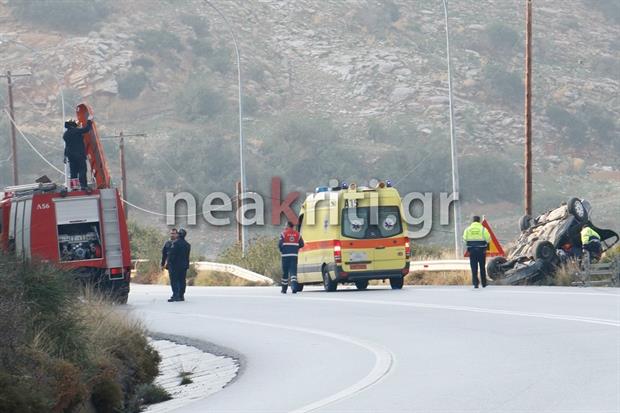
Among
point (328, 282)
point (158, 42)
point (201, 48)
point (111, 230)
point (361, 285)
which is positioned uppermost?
point (158, 42)

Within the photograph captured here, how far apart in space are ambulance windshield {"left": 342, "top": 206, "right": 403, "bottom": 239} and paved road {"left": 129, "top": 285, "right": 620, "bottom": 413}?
1.39 metres

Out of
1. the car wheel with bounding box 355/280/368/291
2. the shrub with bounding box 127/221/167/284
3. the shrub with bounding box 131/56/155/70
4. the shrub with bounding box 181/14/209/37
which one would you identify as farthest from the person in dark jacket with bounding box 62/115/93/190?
the shrub with bounding box 181/14/209/37

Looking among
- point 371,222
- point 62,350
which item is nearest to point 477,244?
point 371,222

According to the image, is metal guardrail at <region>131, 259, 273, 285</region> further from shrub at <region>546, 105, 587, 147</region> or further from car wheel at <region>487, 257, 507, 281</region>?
shrub at <region>546, 105, 587, 147</region>

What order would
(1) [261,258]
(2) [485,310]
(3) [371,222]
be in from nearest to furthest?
(2) [485,310] → (3) [371,222] → (1) [261,258]

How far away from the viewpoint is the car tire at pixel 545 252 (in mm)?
30062

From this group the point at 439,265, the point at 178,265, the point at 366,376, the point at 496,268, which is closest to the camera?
the point at 366,376

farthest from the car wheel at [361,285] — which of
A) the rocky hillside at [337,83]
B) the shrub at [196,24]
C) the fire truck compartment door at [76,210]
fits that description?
the shrub at [196,24]

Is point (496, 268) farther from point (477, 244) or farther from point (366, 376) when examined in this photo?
point (366, 376)

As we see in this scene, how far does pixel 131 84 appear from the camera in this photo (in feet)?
300

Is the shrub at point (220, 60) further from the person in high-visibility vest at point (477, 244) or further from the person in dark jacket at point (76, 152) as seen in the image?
the person in high-visibility vest at point (477, 244)

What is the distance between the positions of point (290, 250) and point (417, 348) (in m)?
14.1

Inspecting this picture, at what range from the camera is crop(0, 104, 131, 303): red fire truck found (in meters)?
28.0

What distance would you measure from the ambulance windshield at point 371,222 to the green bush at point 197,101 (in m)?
62.1
